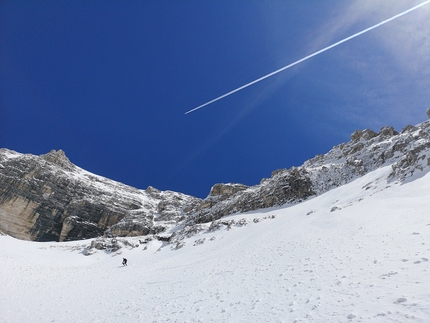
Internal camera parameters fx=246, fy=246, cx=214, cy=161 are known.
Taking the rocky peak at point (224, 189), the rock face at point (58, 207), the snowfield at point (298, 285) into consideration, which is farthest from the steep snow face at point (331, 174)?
the snowfield at point (298, 285)

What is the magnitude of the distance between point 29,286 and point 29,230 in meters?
76.6

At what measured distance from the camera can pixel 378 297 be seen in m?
8.46

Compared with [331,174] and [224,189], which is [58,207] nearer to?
[224,189]

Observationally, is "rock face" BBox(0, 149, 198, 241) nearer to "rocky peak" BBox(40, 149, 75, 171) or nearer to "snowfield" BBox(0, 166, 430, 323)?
"rocky peak" BBox(40, 149, 75, 171)

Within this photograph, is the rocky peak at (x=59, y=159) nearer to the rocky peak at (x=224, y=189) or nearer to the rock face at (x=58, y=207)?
the rock face at (x=58, y=207)

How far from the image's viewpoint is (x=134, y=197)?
381 feet

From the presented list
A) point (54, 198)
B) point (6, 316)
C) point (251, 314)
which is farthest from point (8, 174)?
point (251, 314)

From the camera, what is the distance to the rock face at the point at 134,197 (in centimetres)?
6378

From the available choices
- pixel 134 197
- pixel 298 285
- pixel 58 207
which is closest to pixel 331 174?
pixel 298 285

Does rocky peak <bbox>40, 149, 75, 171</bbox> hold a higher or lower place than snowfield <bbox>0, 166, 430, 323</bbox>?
higher

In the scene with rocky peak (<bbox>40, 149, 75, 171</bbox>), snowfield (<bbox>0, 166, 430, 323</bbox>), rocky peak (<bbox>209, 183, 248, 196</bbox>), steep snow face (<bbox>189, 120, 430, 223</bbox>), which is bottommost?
snowfield (<bbox>0, 166, 430, 323</bbox>)

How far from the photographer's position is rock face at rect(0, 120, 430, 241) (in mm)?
63781

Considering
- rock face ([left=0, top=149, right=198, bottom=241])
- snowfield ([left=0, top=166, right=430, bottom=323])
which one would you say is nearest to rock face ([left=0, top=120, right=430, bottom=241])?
rock face ([left=0, top=149, right=198, bottom=241])

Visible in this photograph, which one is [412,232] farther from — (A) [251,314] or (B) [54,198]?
(B) [54,198]
